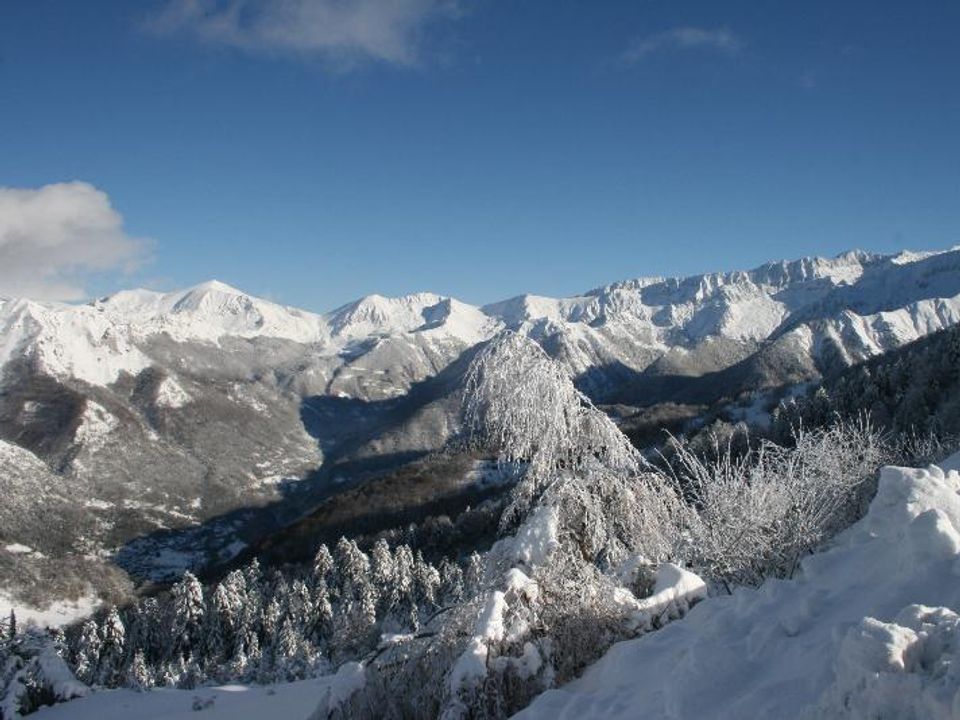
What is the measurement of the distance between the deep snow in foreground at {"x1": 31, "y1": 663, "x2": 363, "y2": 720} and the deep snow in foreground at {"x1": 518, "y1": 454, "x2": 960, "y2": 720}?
1063 cm

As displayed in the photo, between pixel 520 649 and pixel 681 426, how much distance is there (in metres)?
184

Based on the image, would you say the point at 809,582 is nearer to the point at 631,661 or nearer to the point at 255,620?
the point at 631,661

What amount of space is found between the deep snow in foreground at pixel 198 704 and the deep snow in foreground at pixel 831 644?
34.9ft

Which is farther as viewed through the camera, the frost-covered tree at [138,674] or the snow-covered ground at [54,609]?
the snow-covered ground at [54,609]

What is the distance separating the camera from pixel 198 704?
821 inches

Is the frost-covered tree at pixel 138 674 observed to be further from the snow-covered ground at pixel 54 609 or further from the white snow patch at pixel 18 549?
the white snow patch at pixel 18 549

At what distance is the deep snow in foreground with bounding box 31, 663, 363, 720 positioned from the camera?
731 inches

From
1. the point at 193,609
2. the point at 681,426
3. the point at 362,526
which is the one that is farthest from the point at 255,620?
the point at 681,426

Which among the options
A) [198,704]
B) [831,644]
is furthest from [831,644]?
[198,704]

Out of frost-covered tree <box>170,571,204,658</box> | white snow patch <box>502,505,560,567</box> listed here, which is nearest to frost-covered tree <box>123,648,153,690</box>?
frost-covered tree <box>170,571,204,658</box>

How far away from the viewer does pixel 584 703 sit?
8.23 m

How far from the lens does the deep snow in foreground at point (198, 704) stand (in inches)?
731

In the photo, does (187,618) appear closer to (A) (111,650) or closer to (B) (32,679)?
(A) (111,650)

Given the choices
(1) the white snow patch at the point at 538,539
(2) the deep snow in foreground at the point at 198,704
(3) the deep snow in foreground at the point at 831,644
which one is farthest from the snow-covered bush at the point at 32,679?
(3) the deep snow in foreground at the point at 831,644
